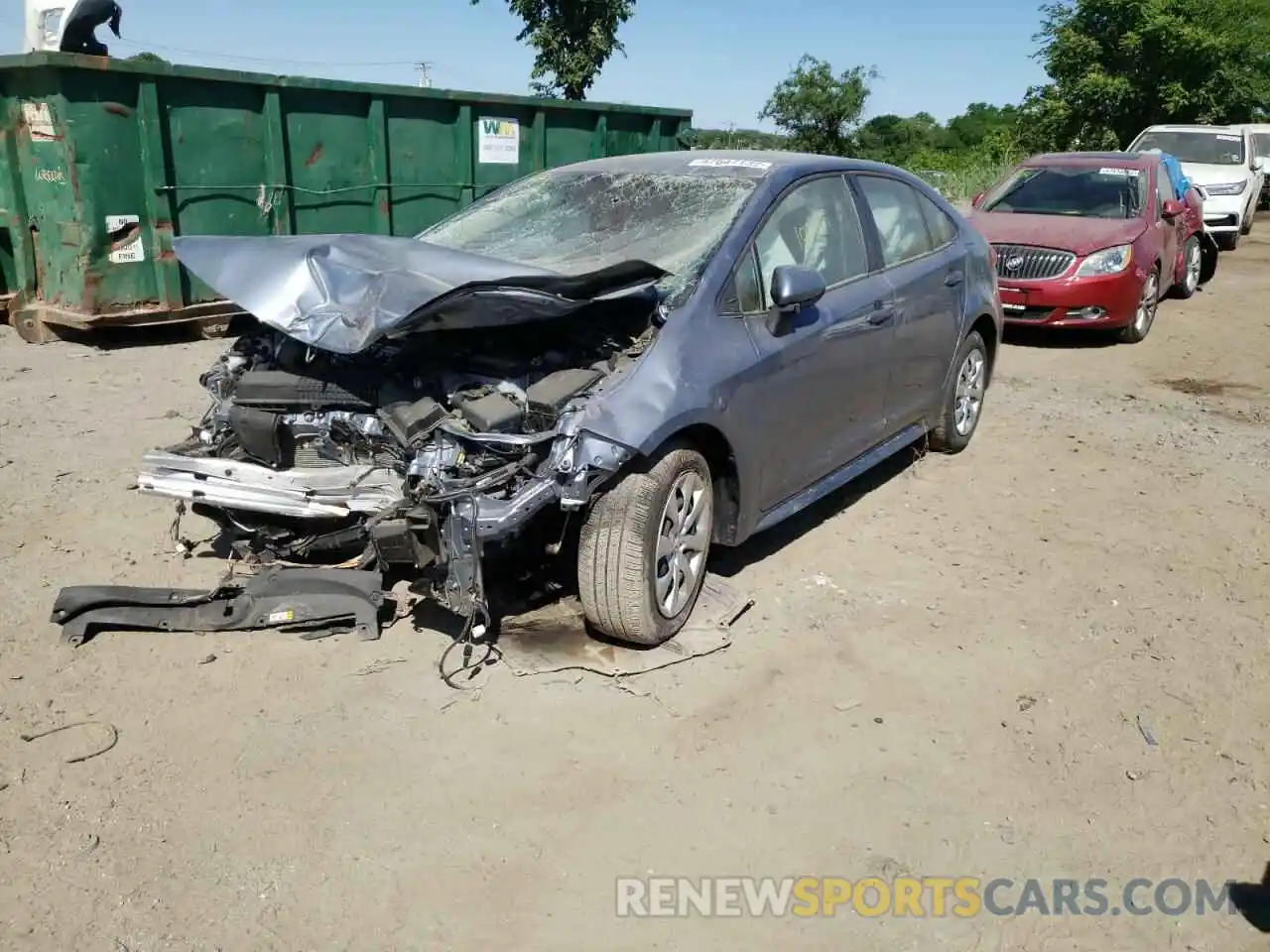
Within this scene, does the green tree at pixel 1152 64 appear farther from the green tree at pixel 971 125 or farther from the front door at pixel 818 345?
the green tree at pixel 971 125

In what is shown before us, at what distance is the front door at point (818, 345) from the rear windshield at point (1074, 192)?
6.53 meters

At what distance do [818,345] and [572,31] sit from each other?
21.0 m

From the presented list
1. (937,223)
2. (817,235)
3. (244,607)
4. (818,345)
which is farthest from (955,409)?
(244,607)

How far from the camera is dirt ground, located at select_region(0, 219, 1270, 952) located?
9.34 ft

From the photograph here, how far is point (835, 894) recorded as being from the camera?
9.64 feet

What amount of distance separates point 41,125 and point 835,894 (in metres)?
7.93

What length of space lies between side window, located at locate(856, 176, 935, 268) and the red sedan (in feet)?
14.4

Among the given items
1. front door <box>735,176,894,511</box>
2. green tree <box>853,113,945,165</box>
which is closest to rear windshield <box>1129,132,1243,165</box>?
front door <box>735,176,894,511</box>

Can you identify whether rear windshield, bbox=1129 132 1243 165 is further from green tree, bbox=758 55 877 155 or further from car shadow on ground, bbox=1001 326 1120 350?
green tree, bbox=758 55 877 155

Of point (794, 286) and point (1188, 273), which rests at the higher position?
point (794, 286)

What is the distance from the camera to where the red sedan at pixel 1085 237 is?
9.81m

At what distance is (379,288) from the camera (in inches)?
151

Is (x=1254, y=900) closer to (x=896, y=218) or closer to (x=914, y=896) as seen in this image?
(x=914, y=896)

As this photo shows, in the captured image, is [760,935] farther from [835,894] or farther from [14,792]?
[14,792]
